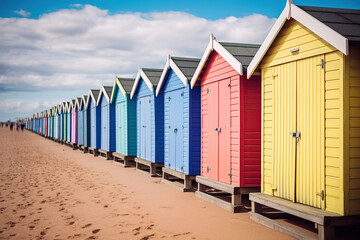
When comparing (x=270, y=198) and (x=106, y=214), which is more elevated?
(x=270, y=198)

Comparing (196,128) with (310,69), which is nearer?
(310,69)

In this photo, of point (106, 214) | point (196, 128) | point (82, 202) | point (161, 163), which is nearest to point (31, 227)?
point (106, 214)

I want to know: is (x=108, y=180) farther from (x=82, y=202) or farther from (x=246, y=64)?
(x=246, y=64)

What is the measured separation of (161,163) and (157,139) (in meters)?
0.82

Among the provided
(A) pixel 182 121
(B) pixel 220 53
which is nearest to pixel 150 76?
(A) pixel 182 121

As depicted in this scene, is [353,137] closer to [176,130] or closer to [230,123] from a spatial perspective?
[230,123]

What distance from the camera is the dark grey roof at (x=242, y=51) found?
7.13 metres

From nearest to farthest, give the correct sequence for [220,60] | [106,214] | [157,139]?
[106,214] < [220,60] < [157,139]

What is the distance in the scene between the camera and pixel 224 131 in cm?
755

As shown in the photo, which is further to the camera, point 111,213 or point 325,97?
→ point 111,213

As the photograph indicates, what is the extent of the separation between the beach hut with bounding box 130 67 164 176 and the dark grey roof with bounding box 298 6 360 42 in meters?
7.21

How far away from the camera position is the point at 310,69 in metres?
5.23

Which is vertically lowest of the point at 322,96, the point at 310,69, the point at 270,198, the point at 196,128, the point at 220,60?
the point at 270,198

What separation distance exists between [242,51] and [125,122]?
332 inches
